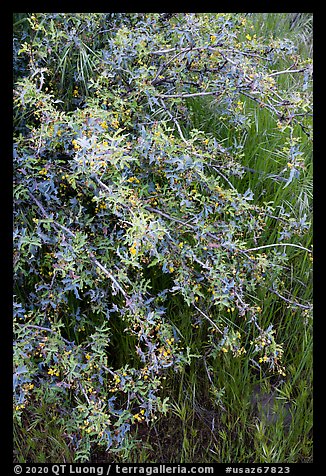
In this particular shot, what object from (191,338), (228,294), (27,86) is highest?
(27,86)

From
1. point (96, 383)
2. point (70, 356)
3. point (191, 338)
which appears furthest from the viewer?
point (191, 338)

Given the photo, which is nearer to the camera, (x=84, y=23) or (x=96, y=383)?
(x=96, y=383)

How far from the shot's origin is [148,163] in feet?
7.60

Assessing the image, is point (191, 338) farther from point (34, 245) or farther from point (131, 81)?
point (131, 81)

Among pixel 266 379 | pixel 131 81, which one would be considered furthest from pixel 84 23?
pixel 266 379

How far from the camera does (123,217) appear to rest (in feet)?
6.66

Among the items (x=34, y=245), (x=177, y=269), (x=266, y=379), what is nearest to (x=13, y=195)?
(x=34, y=245)

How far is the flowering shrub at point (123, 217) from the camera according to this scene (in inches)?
81.5

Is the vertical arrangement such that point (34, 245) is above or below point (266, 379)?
above

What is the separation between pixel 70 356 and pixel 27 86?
1.10m

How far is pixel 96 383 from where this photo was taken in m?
2.23

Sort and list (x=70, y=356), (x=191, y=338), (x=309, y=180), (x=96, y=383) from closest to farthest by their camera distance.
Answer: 1. (x=70, y=356)
2. (x=96, y=383)
3. (x=191, y=338)
4. (x=309, y=180)

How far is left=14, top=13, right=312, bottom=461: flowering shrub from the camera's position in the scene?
2070 mm

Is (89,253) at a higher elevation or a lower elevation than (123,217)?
lower
